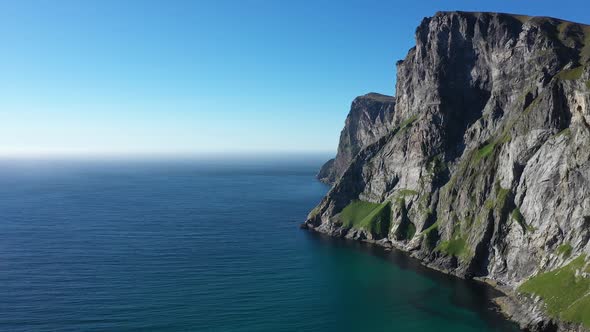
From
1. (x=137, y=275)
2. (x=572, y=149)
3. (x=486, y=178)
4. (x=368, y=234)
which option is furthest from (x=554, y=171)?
(x=137, y=275)

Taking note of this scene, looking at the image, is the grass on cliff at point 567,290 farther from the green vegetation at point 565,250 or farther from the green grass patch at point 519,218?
the green grass patch at point 519,218

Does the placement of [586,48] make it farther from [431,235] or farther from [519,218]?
[431,235]

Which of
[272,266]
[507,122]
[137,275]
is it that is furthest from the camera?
[507,122]

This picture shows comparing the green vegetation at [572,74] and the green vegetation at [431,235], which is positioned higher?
the green vegetation at [572,74]

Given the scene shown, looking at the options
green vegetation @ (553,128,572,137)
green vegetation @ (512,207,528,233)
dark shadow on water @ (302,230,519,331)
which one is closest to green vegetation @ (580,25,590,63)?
green vegetation @ (553,128,572,137)

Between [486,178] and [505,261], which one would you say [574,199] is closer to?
[505,261]

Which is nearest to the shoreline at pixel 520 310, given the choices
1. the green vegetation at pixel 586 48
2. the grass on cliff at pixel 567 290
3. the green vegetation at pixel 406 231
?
the grass on cliff at pixel 567 290

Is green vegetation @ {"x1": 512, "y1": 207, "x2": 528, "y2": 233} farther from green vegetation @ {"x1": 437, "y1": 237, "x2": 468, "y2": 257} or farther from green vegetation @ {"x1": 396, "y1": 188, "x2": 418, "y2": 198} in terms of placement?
green vegetation @ {"x1": 396, "y1": 188, "x2": 418, "y2": 198}
